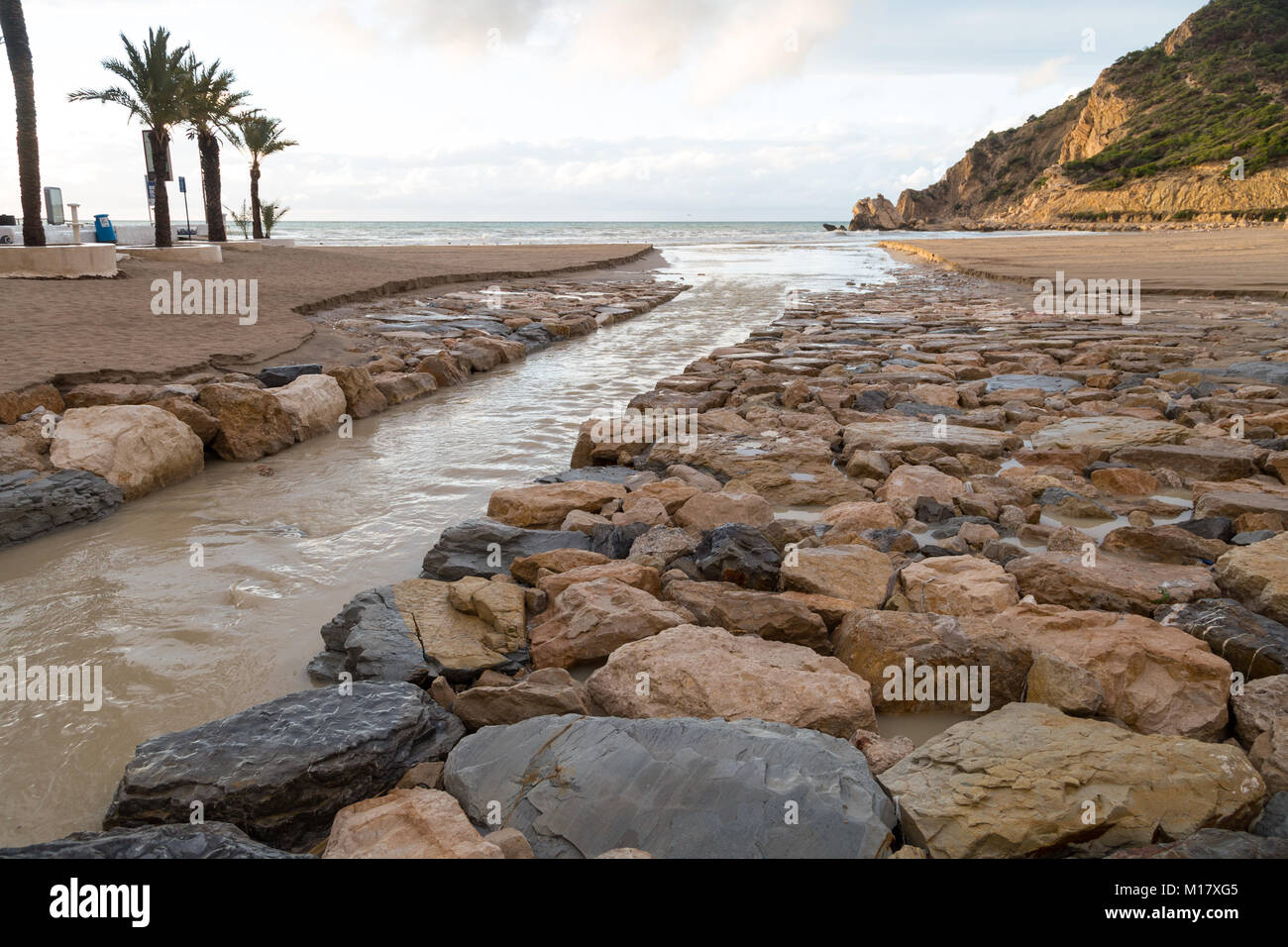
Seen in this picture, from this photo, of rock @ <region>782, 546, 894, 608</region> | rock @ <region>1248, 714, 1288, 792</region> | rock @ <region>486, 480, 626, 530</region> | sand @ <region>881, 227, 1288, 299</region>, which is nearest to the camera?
rock @ <region>1248, 714, 1288, 792</region>

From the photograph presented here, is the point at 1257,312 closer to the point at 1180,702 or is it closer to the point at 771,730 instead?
the point at 1180,702

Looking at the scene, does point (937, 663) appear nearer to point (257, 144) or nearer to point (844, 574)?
point (844, 574)

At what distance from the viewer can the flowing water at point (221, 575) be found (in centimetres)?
261

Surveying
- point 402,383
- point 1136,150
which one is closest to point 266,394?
point 402,383

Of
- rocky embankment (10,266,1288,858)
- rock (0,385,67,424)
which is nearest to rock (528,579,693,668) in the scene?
rocky embankment (10,266,1288,858)

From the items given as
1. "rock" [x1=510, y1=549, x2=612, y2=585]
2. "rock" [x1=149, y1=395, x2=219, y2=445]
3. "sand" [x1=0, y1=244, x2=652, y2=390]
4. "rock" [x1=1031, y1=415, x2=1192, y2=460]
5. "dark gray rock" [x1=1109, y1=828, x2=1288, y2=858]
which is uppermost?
"sand" [x1=0, y1=244, x2=652, y2=390]

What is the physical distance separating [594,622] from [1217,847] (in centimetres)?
187

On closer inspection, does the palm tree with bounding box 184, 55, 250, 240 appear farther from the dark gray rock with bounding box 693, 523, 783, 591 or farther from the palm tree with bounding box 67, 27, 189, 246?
the dark gray rock with bounding box 693, 523, 783, 591

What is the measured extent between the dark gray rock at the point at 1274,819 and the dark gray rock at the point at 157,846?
2189 mm

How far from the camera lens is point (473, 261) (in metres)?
22.2

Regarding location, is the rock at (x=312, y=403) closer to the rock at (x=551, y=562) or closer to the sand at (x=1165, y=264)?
the rock at (x=551, y=562)

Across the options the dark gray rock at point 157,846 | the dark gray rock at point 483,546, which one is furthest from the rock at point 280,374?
the dark gray rock at point 157,846

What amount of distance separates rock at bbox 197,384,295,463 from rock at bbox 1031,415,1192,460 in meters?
5.10

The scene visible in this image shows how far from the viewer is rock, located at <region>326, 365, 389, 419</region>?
23.8ft
